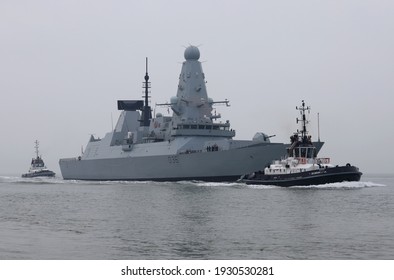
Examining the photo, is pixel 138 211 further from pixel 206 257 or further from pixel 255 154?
pixel 255 154

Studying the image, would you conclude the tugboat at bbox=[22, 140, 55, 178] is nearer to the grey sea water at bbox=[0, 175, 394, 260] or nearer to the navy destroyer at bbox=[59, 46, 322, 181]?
the navy destroyer at bbox=[59, 46, 322, 181]

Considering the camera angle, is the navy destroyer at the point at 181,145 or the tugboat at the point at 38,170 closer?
the navy destroyer at the point at 181,145

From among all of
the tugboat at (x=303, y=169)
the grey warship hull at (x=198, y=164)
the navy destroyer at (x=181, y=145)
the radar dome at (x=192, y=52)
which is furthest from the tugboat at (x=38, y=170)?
the tugboat at (x=303, y=169)

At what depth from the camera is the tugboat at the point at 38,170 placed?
102 metres

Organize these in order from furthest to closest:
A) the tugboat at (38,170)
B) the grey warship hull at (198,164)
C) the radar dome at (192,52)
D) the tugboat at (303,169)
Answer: the tugboat at (38,170)
the radar dome at (192,52)
the grey warship hull at (198,164)
the tugboat at (303,169)

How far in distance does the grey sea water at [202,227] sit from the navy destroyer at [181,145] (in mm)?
16413

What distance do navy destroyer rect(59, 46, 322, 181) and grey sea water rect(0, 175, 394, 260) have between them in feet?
53.8

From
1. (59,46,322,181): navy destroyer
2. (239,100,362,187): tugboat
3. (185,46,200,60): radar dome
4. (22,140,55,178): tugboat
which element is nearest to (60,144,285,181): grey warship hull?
(59,46,322,181): navy destroyer

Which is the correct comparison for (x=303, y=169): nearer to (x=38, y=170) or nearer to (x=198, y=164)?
(x=198, y=164)

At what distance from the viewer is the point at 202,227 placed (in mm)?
25484

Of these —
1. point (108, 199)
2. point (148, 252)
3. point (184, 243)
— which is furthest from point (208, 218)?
point (108, 199)

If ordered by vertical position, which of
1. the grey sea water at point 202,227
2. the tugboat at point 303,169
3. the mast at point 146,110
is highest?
the mast at point 146,110

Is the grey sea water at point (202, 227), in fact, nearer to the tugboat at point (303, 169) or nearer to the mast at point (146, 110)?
the tugboat at point (303, 169)

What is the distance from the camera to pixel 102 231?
24672 millimetres
